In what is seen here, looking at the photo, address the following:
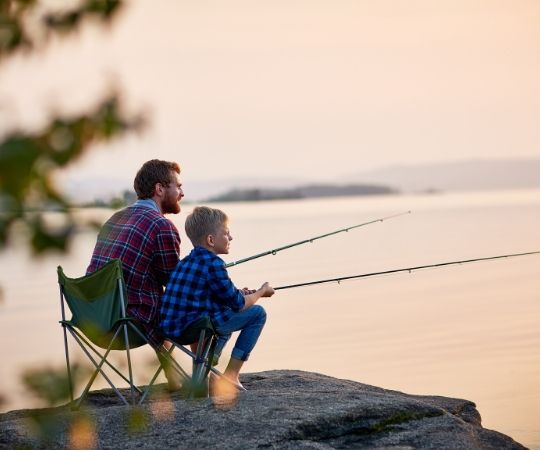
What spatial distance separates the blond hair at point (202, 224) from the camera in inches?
224

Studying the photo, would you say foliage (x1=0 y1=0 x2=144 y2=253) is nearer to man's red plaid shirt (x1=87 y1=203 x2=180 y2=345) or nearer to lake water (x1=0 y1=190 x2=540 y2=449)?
lake water (x1=0 y1=190 x2=540 y2=449)

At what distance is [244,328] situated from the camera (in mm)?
5859

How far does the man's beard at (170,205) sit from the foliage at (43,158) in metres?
4.11

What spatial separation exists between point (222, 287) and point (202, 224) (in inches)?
12.1

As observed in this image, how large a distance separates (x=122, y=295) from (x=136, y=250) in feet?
1.36

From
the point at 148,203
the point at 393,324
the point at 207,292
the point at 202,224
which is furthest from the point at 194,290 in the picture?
the point at 393,324

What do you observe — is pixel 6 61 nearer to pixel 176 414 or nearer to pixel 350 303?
pixel 176 414

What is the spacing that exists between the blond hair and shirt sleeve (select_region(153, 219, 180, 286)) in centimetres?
23

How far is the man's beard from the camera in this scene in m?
6.07

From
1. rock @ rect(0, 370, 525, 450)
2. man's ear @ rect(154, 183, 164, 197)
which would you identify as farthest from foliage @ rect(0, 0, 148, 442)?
man's ear @ rect(154, 183, 164, 197)

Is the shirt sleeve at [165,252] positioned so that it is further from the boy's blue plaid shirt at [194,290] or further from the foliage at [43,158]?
the foliage at [43,158]

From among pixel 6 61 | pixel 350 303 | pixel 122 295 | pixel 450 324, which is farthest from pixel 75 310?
pixel 350 303

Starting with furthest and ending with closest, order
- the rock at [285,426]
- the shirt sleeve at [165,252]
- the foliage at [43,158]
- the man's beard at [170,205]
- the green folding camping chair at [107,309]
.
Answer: the man's beard at [170,205] < the shirt sleeve at [165,252] < the green folding camping chair at [107,309] < the rock at [285,426] < the foliage at [43,158]

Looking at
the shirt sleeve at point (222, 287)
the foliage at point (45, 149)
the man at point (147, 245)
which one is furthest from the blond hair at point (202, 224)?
the foliage at point (45, 149)
